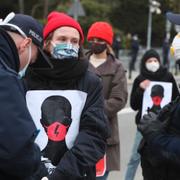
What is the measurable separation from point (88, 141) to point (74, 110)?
0.21 m

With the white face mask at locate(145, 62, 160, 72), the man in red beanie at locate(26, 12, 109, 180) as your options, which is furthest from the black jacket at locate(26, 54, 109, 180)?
the white face mask at locate(145, 62, 160, 72)

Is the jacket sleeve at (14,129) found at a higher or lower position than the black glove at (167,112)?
higher

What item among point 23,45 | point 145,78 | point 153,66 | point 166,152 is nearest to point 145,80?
point 145,78

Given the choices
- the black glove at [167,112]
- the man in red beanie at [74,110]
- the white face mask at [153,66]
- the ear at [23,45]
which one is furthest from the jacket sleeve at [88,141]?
the white face mask at [153,66]

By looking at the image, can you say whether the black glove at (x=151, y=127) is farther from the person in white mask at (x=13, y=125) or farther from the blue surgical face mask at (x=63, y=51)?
the person in white mask at (x=13, y=125)

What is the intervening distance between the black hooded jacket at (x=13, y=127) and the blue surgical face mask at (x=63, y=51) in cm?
118

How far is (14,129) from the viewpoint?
206 centimetres

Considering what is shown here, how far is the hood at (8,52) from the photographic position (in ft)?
7.07

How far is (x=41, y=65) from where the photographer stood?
3.09 m

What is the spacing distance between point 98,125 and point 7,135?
3.91 feet

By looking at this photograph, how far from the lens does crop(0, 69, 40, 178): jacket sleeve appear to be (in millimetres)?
2051

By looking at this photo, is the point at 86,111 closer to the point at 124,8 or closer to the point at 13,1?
the point at 13,1

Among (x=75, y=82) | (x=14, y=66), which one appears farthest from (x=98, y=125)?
(x=14, y=66)

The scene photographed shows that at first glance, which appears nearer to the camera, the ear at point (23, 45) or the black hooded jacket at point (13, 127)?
the black hooded jacket at point (13, 127)
